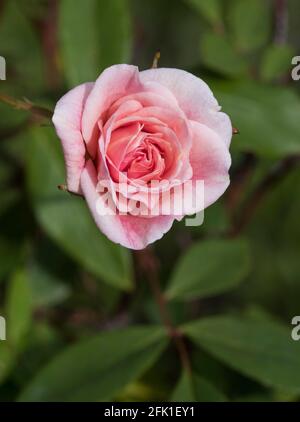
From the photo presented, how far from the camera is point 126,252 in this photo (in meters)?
1.10

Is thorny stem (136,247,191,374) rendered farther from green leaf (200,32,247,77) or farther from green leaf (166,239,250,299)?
green leaf (200,32,247,77)

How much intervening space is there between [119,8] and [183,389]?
1.75 ft

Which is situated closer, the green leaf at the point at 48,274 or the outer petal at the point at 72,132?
the outer petal at the point at 72,132

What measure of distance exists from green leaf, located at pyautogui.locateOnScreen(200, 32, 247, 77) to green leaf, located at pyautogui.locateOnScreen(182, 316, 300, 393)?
13.9 inches

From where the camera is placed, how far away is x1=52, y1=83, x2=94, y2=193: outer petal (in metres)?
0.67

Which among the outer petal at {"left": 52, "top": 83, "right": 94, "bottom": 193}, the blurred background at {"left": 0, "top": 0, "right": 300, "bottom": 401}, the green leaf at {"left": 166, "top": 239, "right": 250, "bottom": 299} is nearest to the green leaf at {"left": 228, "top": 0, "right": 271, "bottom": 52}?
the blurred background at {"left": 0, "top": 0, "right": 300, "bottom": 401}

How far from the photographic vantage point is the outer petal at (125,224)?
0.67 metres

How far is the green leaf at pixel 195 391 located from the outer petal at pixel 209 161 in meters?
0.34

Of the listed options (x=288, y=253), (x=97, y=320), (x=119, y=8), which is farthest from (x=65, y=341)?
(x=288, y=253)

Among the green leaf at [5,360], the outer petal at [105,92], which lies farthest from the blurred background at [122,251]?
the outer petal at [105,92]

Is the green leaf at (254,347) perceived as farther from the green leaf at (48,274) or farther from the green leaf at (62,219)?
the green leaf at (48,274)

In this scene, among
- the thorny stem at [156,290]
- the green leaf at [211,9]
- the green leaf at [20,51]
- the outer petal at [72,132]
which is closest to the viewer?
the outer petal at [72,132]

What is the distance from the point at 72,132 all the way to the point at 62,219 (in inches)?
15.9

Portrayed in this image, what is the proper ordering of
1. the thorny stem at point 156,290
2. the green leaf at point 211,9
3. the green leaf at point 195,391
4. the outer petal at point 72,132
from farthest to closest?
the green leaf at point 211,9 → the thorny stem at point 156,290 → the green leaf at point 195,391 → the outer petal at point 72,132
